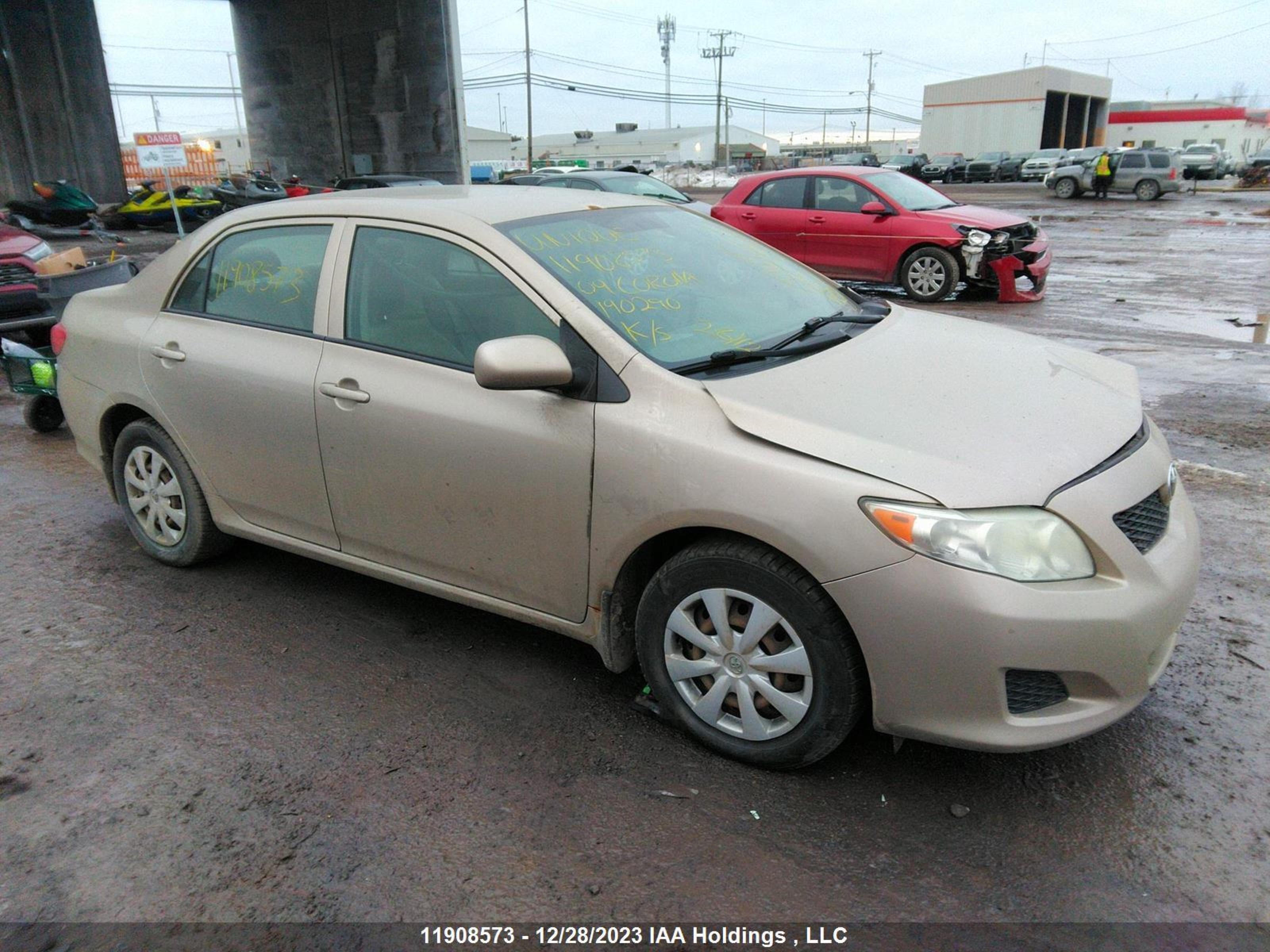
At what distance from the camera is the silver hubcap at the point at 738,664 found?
2.62 m

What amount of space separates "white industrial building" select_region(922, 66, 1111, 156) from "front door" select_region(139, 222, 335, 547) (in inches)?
2579

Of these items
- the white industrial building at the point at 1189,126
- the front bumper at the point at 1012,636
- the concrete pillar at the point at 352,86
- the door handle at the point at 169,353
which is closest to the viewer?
the front bumper at the point at 1012,636

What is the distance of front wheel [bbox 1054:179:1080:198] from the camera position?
32812 mm

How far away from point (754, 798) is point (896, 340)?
66.4 inches

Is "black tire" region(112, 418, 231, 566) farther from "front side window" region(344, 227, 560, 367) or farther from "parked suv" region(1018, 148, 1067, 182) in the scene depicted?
"parked suv" region(1018, 148, 1067, 182)

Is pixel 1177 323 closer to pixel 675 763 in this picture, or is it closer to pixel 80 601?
pixel 675 763

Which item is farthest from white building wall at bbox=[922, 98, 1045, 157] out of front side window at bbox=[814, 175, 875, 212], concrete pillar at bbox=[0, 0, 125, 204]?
front side window at bbox=[814, 175, 875, 212]

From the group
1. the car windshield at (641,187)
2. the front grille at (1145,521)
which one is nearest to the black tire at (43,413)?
the front grille at (1145,521)

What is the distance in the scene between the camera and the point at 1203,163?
4038cm

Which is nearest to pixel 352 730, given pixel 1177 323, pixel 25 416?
pixel 25 416

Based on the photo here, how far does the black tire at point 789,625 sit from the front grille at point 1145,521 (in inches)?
32.0

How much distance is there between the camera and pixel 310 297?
11.6 feet

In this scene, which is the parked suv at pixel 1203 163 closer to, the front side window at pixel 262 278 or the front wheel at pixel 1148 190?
the front wheel at pixel 1148 190

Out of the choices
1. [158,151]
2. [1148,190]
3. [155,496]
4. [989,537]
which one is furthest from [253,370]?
[1148,190]
